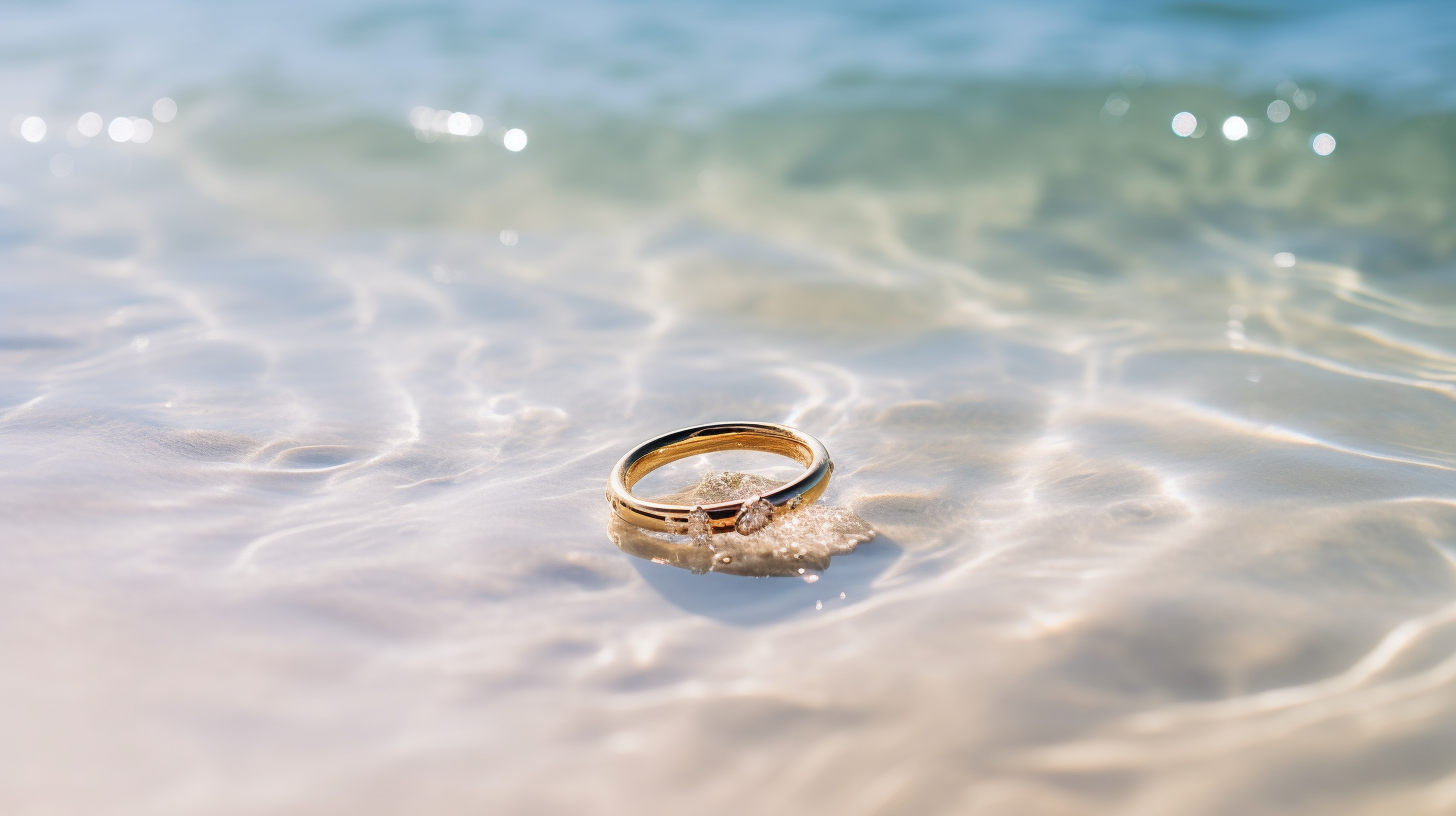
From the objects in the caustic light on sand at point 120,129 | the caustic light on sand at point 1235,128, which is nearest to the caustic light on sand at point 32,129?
the caustic light on sand at point 120,129

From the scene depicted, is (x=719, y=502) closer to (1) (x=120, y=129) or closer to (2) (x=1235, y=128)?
(2) (x=1235, y=128)

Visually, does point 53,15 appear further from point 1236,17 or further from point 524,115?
point 1236,17

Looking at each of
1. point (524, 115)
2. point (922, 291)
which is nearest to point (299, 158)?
point (524, 115)

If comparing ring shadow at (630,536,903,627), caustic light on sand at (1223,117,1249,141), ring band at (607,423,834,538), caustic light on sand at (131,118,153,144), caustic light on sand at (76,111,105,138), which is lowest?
ring shadow at (630,536,903,627)

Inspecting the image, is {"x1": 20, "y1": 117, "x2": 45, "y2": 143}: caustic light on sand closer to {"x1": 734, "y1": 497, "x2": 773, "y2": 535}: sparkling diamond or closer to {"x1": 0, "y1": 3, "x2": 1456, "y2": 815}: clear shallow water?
{"x1": 0, "y1": 3, "x2": 1456, "y2": 815}: clear shallow water

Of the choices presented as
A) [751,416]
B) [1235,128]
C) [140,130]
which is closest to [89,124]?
[140,130]

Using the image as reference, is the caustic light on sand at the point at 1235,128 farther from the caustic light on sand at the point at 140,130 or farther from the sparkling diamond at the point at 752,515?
the caustic light on sand at the point at 140,130

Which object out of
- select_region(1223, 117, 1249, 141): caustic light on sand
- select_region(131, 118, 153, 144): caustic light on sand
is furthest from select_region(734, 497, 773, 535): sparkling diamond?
select_region(131, 118, 153, 144): caustic light on sand
